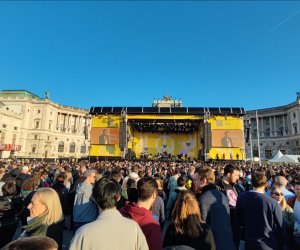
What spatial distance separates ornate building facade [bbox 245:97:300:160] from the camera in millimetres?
64375

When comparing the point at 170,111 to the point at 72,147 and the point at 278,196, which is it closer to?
the point at 278,196

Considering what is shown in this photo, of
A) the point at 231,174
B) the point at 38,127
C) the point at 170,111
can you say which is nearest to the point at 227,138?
the point at 170,111

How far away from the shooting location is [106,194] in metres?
2.32

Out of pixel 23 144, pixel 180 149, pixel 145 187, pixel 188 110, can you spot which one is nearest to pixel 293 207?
pixel 145 187

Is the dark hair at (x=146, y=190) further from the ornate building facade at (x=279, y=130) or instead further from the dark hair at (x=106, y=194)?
the ornate building facade at (x=279, y=130)

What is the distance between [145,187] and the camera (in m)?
2.77

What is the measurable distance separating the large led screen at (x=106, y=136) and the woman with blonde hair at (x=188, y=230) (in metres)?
26.9

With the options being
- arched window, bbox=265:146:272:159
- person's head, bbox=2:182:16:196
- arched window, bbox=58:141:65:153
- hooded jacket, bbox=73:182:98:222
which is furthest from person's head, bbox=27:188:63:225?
arched window, bbox=265:146:272:159

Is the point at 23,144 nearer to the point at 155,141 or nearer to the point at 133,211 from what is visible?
the point at 155,141

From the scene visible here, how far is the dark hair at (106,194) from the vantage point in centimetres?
223

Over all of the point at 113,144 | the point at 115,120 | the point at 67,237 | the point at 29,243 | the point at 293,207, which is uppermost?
the point at 115,120

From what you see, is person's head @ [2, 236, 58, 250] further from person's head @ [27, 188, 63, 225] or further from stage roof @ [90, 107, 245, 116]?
stage roof @ [90, 107, 245, 116]

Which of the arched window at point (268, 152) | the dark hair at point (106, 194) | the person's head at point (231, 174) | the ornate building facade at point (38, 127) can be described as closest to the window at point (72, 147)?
the ornate building facade at point (38, 127)

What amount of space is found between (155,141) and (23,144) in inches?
1887
